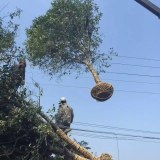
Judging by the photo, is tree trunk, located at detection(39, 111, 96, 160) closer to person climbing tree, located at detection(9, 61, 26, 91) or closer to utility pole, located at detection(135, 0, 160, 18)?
person climbing tree, located at detection(9, 61, 26, 91)

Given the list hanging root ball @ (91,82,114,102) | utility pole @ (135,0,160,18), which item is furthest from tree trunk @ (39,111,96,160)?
utility pole @ (135,0,160,18)

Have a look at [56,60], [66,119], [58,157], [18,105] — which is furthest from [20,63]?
[56,60]

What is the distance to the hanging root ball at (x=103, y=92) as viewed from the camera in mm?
9578

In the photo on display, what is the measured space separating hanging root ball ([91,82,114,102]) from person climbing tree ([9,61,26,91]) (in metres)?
2.41

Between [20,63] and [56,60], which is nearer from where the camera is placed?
[20,63]

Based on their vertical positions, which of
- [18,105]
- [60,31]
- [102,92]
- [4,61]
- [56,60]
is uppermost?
[60,31]

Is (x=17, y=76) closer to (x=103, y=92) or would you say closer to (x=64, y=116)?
(x=64, y=116)

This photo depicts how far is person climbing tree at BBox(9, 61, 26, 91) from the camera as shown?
7.86 m

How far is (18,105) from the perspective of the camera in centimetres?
764

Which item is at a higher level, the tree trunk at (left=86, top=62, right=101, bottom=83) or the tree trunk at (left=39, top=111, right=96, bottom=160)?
the tree trunk at (left=86, top=62, right=101, bottom=83)

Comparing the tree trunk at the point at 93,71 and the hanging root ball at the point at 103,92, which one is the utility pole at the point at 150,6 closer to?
the hanging root ball at the point at 103,92

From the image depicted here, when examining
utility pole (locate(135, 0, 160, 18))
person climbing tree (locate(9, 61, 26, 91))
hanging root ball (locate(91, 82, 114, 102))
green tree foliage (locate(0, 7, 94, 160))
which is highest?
utility pole (locate(135, 0, 160, 18))

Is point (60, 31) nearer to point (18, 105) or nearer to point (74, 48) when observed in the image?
point (74, 48)

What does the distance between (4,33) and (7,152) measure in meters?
3.06
